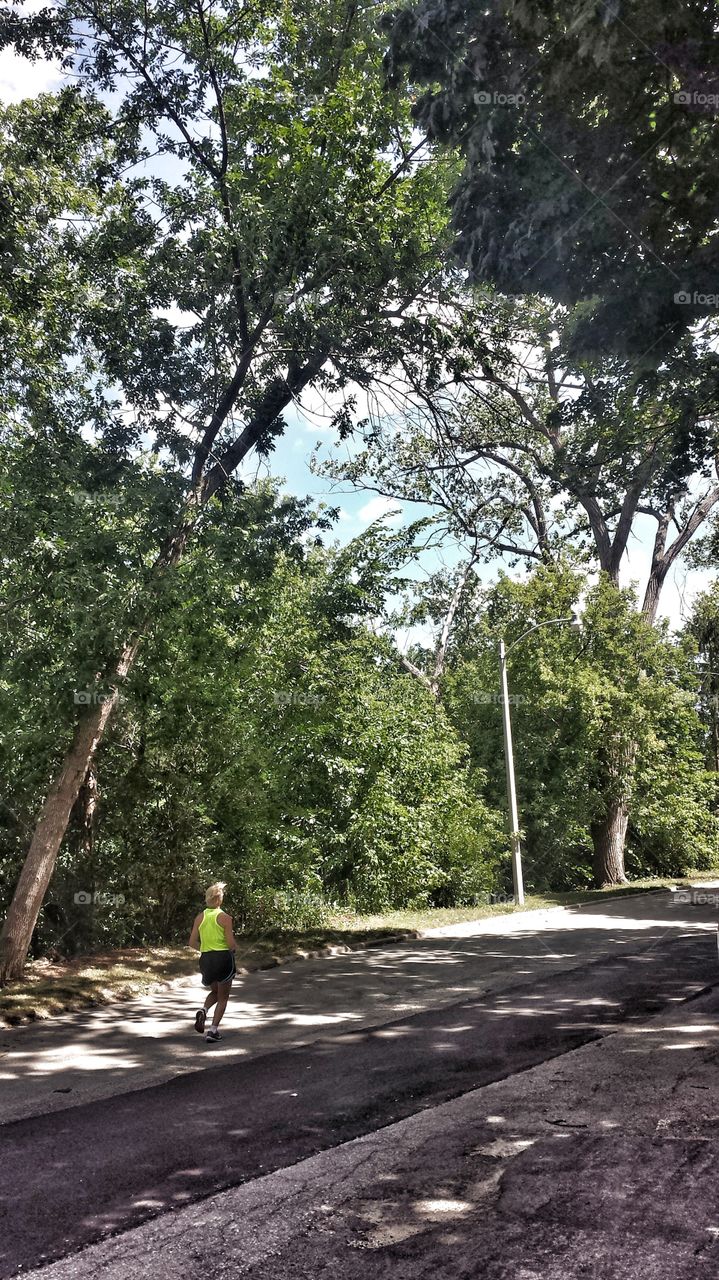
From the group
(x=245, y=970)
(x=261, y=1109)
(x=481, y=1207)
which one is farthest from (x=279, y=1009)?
(x=481, y=1207)

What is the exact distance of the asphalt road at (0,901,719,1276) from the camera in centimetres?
491

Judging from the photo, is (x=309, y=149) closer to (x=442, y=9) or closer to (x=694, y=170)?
(x=442, y=9)

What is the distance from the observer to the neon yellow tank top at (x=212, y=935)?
941 cm

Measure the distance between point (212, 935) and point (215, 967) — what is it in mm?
322

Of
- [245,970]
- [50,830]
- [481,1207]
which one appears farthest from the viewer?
[245,970]

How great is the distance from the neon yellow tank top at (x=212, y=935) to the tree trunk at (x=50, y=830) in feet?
13.3

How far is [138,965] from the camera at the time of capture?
13531mm

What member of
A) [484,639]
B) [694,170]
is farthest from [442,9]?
[484,639]

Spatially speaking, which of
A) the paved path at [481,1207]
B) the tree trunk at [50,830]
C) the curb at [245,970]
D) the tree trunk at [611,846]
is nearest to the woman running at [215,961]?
the curb at [245,970]

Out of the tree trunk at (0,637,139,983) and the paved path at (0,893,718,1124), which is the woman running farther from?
the tree trunk at (0,637,139,983)

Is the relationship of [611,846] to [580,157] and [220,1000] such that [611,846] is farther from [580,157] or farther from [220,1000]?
[580,157]

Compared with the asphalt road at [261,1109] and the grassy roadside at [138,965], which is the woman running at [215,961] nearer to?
the asphalt road at [261,1109]

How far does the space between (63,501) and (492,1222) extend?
10.4m

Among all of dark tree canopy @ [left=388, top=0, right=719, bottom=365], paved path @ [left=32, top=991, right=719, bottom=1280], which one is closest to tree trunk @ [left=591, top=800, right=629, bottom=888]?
dark tree canopy @ [left=388, top=0, right=719, bottom=365]
